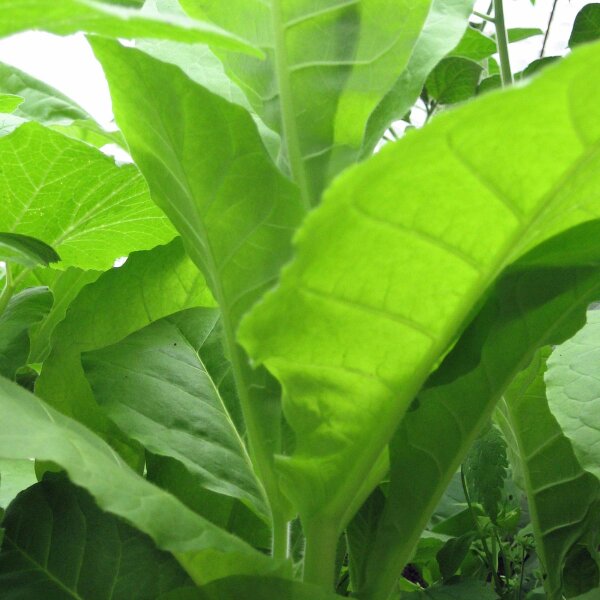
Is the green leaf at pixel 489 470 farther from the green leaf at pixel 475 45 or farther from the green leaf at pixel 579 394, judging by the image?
the green leaf at pixel 475 45

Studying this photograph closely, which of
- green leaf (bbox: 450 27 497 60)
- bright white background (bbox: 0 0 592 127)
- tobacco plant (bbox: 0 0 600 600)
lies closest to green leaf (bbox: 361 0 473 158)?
tobacco plant (bbox: 0 0 600 600)

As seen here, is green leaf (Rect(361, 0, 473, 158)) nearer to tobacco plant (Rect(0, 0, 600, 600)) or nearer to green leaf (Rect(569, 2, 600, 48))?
tobacco plant (Rect(0, 0, 600, 600))

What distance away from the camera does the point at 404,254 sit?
249 millimetres

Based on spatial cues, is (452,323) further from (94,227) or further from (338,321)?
(94,227)

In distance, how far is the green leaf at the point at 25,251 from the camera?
1.30 ft

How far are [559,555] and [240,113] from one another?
319 mm

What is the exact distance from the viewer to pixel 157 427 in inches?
14.4

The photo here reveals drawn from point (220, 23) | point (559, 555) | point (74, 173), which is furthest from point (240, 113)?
point (559, 555)

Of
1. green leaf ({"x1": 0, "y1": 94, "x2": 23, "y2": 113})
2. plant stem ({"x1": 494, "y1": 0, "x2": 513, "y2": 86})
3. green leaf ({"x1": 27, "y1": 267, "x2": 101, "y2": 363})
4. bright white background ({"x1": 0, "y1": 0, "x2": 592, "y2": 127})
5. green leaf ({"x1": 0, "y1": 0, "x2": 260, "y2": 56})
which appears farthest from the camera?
bright white background ({"x1": 0, "y1": 0, "x2": 592, "y2": 127})

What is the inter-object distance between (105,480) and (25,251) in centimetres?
17

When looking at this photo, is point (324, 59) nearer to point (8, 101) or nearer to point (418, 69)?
point (418, 69)

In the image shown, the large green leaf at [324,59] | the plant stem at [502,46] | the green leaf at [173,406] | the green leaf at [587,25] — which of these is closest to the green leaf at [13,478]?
the green leaf at [173,406]

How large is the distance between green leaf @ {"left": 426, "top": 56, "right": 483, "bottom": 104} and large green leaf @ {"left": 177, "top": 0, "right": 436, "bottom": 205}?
17.5 inches

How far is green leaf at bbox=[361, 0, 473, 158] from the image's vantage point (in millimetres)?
374
